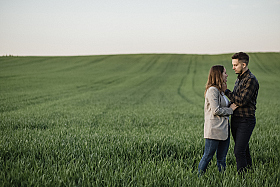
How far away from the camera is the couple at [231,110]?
3.78 m

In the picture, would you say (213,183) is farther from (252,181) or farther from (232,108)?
(232,108)

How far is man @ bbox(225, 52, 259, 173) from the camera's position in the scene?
12.4 ft

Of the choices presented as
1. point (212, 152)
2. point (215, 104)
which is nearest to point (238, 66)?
point (215, 104)

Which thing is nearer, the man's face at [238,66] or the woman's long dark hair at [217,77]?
the woman's long dark hair at [217,77]

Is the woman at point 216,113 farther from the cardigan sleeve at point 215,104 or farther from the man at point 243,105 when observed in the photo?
the man at point 243,105

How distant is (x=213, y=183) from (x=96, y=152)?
2478mm

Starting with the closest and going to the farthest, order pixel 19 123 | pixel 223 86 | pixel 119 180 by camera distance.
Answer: pixel 119 180
pixel 223 86
pixel 19 123

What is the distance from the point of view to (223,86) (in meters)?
3.84

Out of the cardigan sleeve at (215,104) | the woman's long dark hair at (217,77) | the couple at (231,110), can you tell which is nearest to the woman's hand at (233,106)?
the couple at (231,110)

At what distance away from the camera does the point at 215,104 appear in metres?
3.75

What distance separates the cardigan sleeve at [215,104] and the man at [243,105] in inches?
8.8

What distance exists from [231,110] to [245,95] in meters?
0.35

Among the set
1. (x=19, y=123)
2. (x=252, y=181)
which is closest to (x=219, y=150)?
(x=252, y=181)

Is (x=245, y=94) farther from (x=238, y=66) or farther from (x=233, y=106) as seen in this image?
(x=238, y=66)
